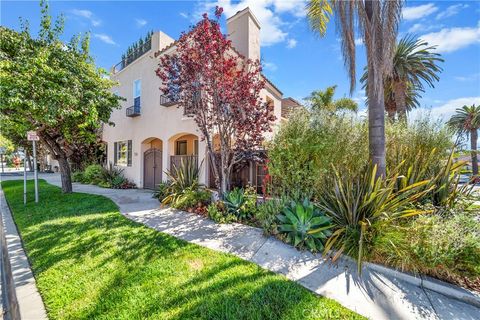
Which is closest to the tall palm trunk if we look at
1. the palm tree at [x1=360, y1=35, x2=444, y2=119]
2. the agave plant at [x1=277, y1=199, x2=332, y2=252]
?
the agave plant at [x1=277, y1=199, x2=332, y2=252]

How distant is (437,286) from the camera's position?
3480mm

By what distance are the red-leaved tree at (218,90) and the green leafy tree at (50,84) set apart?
3798 mm

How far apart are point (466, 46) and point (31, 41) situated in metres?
16.1

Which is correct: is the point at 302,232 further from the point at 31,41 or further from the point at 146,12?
the point at 31,41

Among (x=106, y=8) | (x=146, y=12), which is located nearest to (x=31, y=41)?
(x=106, y=8)

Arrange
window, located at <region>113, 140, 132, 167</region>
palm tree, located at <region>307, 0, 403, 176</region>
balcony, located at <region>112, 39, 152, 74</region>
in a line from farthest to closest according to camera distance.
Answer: window, located at <region>113, 140, 132, 167</region>, balcony, located at <region>112, 39, 152, 74</region>, palm tree, located at <region>307, 0, 403, 176</region>

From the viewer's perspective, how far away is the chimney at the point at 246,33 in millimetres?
11109

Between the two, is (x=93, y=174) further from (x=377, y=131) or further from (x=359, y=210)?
(x=377, y=131)

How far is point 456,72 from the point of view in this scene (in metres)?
8.56

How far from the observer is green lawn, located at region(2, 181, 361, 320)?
9.61ft

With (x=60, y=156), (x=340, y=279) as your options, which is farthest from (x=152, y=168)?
(x=340, y=279)

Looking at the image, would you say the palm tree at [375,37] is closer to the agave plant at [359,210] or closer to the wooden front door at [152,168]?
the agave plant at [359,210]

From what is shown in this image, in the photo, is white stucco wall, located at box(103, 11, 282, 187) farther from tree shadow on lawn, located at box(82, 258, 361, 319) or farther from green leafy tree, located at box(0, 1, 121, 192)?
tree shadow on lawn, located at box(82, 258, 361, 319)

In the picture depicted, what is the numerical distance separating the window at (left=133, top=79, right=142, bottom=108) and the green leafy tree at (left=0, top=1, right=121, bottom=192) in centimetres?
290
